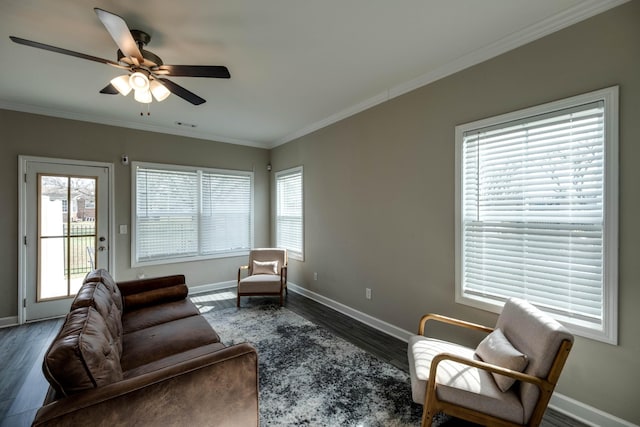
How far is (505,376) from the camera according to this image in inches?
63.1

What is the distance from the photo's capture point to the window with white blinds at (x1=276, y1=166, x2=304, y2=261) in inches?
192

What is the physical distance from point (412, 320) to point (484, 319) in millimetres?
771

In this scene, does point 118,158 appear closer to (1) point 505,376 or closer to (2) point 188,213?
(2) point 188,213

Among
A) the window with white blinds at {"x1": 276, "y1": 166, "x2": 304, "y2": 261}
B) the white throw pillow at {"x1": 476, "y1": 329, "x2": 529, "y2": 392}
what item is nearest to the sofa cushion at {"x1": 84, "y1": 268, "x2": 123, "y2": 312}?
the window with white blinds at {"x1": 276, "y1": 166, "x2": 304, "y2": 261}

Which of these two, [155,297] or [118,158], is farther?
[118,158]

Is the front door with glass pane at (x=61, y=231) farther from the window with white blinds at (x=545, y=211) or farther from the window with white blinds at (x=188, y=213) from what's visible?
the window with white blinds at (x=545, y=211)

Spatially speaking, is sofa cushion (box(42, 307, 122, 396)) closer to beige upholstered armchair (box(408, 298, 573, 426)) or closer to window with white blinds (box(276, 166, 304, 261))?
beige upholstered armchair (box(408, 298, 573, 426))

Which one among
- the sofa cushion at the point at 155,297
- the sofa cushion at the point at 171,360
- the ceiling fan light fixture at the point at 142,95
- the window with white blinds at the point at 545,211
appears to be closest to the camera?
the sofa cushion at the point at 171,360

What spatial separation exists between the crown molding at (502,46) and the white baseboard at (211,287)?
3.71 m

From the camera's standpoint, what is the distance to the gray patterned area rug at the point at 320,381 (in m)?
1.94

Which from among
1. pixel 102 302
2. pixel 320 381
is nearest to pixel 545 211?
pixel 320 381

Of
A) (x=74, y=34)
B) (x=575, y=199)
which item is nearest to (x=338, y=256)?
(x=575, y=199)

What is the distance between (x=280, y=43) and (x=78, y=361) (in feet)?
8.00

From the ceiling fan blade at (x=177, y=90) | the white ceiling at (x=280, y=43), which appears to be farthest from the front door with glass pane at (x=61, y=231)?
the ceiling fan blade at (x=177, y=90)
